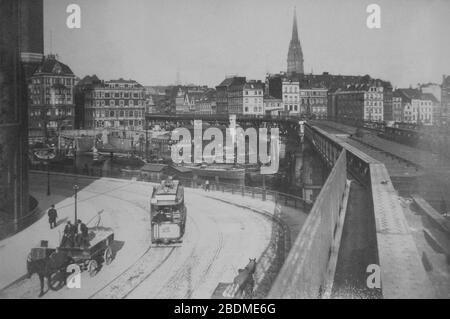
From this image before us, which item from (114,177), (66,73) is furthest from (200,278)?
(66,73)

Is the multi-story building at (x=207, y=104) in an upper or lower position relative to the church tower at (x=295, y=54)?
lower

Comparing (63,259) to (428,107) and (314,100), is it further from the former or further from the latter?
(314,100)

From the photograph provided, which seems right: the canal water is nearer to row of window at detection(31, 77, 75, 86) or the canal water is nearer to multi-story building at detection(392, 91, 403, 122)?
row of window at detection(31, 77, 75, 86)

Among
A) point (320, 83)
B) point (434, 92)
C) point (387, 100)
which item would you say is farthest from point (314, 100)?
point (434, 92)

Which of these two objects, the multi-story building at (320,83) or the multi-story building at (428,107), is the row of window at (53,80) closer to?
the multi-story building at (320,83)

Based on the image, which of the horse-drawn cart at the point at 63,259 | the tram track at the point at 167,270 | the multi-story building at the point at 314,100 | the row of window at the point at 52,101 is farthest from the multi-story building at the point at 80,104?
the horse-drawn cart at the point at 63,259

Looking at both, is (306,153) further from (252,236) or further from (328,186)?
(328,186)
